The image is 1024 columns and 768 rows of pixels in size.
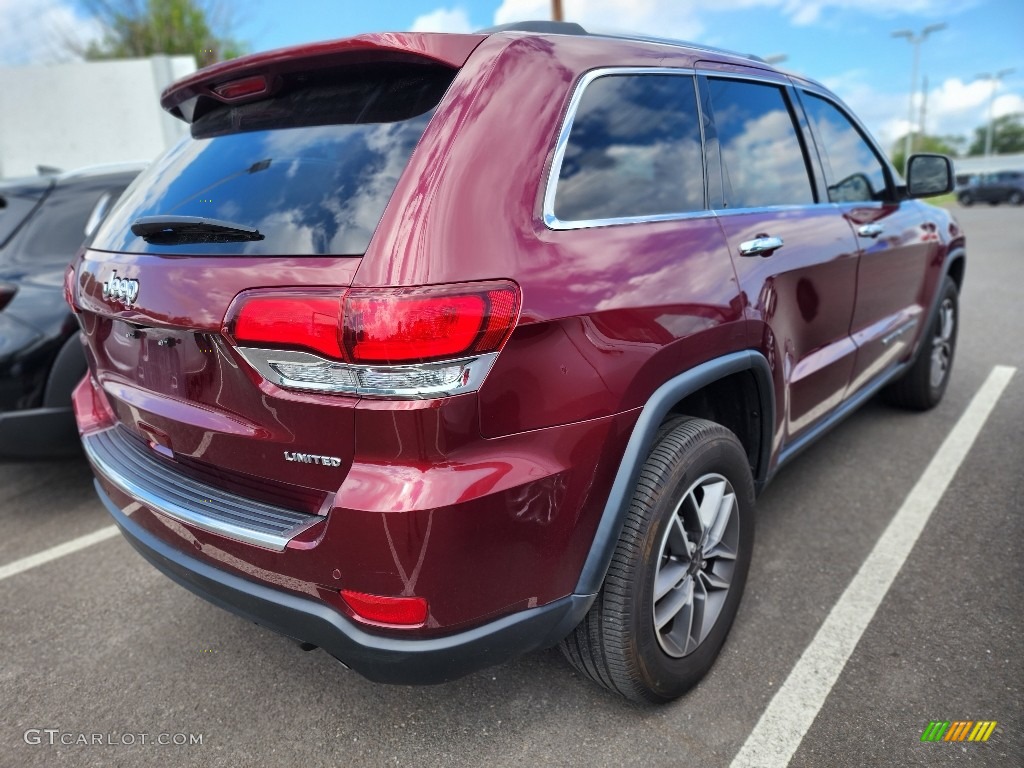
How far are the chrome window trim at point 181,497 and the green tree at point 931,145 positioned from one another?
8075 centimetres

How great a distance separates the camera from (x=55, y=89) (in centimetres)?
1507

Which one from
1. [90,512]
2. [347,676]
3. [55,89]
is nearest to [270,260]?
[347,676]

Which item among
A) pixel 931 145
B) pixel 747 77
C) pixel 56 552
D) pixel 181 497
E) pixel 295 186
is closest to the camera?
pixel 295 186

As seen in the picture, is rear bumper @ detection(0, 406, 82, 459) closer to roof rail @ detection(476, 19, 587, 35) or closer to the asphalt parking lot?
the asphalt parking lot

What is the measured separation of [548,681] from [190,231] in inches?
65.2

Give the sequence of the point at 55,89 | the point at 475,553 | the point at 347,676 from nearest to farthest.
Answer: the point at 475,553, the point at 347,676, the point at 55,89

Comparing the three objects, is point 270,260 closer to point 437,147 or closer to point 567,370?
point 437,147

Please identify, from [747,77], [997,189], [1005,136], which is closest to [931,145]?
[1005,136]

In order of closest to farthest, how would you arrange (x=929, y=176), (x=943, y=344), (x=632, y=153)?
1. (x=632, y=153)
2. (x=929, y=176)
3. (x=943, y=344)

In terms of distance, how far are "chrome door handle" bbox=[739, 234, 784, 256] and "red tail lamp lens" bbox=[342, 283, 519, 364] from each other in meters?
1.08

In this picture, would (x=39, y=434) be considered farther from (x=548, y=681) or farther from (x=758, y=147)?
(x=758, y=147)

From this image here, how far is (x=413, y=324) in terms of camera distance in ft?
4.72

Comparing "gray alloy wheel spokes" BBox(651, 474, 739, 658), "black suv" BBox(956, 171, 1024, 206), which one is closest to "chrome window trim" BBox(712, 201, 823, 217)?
"gray alloy wheel spokes" BBox(651, 474, 739, 658)

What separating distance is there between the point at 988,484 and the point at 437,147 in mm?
3192
